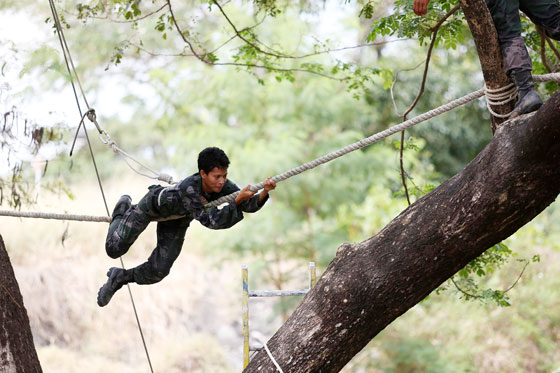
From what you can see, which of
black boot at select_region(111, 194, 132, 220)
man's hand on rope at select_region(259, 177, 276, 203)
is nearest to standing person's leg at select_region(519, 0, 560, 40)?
man's hand on rope at select_region(259, 177, 276, 203)

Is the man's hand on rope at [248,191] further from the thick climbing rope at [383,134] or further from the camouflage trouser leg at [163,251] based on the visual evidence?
the camouflage trouser leg at [163,251]

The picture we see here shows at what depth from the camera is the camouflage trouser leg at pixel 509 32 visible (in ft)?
7.78

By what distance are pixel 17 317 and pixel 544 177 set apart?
2117 mm

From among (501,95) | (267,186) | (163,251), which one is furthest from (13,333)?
(501,95)

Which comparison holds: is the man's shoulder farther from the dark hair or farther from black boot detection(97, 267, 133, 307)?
black boot detection(97, 267, 133, 307)

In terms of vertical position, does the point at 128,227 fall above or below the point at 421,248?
above

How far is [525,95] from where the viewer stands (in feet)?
7.71

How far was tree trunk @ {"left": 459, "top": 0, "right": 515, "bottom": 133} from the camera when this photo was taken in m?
2.32

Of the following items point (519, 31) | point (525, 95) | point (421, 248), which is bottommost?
point (421, 248)

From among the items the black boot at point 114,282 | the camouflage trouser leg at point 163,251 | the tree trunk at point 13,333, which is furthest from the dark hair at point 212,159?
the tree trunk at point 13,333

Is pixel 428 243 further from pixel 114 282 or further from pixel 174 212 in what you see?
pixel 114 282

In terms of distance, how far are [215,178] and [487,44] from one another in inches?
48.0

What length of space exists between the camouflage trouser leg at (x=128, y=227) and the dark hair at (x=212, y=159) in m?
0.40

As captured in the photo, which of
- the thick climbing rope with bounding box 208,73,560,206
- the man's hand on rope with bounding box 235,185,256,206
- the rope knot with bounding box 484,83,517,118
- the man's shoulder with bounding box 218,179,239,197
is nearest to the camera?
the rope knot with bounding box 484,83,517,118
